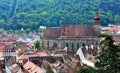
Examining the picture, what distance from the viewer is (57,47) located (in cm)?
9544

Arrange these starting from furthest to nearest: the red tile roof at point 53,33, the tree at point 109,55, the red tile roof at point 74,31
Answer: the red tile roof at point 53,33
the red tile roof at point 74,31
the tree at point 109,55

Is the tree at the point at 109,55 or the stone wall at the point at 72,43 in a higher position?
the tree at the point at 109,55

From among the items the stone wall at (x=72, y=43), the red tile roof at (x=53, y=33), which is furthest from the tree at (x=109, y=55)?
the red tile roof at (x=53, y=33)

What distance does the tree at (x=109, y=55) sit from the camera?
2292 cm

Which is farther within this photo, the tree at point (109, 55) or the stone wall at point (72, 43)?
the stone wall at point (72, 43)

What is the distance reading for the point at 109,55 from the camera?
905 inches

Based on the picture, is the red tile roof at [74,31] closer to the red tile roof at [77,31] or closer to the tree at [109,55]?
the red tile roof at [77,31]

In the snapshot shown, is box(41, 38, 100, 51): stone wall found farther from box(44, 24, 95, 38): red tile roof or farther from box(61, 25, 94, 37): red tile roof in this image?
box(61, 25, 94, 37): red tile roof

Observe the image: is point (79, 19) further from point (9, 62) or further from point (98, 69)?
point (98, 69)

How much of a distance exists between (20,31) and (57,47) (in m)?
86.5

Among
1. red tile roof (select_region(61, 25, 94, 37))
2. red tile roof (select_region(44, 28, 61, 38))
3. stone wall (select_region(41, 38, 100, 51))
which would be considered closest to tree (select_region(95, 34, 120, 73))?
stone wall (select_region(41, 38, 100, 51))

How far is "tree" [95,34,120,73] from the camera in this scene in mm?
22922

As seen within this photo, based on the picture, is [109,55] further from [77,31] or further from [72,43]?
[77,31]

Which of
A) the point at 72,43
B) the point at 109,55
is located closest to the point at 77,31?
the point at 72,43
